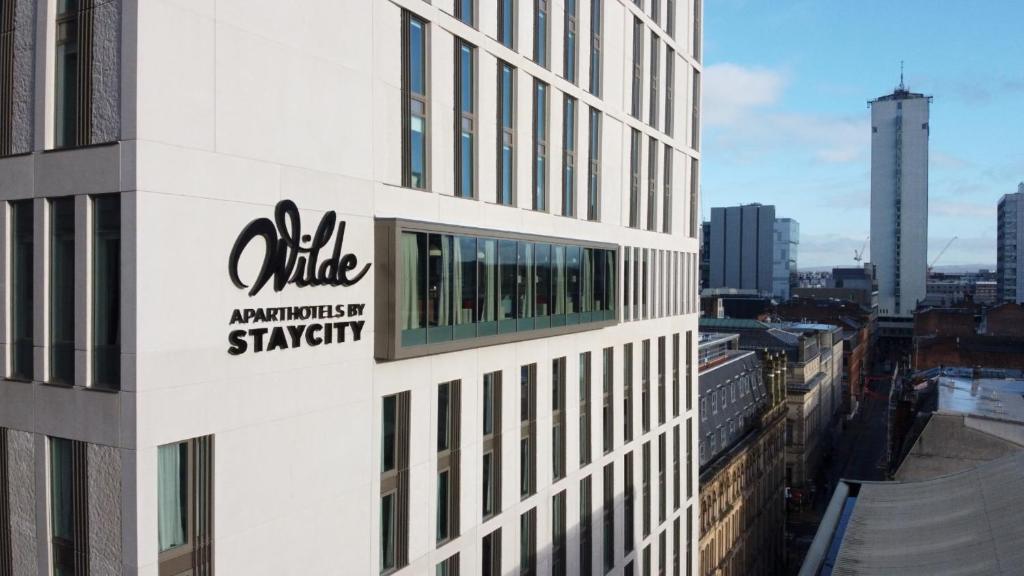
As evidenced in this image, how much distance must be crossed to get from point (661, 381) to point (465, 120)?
70.0 feet

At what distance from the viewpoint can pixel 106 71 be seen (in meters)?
13.9

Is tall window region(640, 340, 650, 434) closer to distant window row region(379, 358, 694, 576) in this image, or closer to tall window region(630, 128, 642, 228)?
distant window row region(379, 358, 694, 576)

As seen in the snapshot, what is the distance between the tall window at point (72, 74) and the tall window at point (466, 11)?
10395 millimetres

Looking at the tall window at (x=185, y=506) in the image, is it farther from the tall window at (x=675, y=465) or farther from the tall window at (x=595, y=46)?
the tall window at (x=675, y=465)

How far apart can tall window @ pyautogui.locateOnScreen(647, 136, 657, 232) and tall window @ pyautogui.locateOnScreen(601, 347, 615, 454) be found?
332 inches

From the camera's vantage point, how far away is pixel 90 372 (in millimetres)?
14250

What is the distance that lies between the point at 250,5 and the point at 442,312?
9231 millimetres

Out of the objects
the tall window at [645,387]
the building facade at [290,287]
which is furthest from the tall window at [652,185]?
the building facade at [290,287]

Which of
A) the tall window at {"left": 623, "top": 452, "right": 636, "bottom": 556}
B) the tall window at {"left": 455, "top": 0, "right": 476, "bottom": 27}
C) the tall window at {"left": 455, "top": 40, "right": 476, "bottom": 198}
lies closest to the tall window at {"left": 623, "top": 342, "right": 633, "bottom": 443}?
the tall window at {"left": 623, "top": 452, "right": 636, "bottom": 556}

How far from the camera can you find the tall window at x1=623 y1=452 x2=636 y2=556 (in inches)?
1342

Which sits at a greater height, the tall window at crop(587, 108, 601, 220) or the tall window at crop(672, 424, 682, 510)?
the tall window at crop(587, 108, 601, 220)

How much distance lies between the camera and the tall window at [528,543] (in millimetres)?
25938

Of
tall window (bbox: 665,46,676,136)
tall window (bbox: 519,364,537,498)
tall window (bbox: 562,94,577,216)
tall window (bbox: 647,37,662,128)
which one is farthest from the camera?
tall window (bbox: 665,46,676,136)

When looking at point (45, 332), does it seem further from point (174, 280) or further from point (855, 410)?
point (855, 410)
